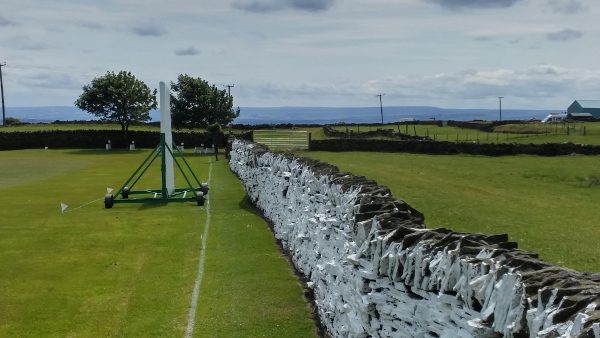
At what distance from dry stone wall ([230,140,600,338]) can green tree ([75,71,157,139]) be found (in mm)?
55510

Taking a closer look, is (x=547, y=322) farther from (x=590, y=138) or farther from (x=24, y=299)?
(x=590, y=138)

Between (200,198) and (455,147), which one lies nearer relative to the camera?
(200,198)

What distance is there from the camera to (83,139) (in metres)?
67.2

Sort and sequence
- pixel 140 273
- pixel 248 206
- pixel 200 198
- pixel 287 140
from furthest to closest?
1. pixel 287 140
2. pixel 200 198
3. pixel 248 206
4. pixel 140 273

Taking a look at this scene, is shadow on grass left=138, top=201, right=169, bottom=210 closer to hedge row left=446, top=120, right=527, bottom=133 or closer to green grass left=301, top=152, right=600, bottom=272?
green grass left=301, top=152, right=600, bottom=272

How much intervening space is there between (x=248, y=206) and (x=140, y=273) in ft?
29.8

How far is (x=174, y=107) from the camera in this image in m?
64.6

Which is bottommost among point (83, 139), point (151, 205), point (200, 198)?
point (151, 205)

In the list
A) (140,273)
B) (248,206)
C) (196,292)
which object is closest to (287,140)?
(248,206)

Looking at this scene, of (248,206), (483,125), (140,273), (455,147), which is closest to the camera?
(140,273)

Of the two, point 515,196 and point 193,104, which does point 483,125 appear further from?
point 515,196

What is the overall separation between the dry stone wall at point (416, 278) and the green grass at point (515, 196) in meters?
4.53

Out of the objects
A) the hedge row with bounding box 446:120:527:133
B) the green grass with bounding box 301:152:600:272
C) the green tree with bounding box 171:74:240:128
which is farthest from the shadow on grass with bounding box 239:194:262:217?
the hedge row with bounding box 446:120:527:133

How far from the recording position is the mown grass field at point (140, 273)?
33.1ft
